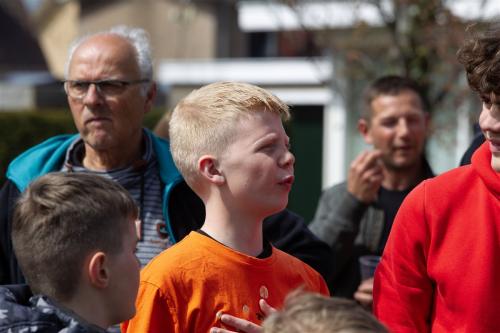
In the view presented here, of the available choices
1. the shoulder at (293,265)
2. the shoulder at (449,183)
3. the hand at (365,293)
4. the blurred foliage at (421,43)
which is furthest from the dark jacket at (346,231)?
the blurred foliage at (421,43)

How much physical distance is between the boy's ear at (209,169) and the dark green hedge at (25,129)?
7.76 m

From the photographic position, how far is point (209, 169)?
3088 mm

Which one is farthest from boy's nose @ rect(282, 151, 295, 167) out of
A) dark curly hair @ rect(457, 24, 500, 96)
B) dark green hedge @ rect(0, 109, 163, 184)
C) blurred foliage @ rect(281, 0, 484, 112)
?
dark green hedge @ rect(0, 109, 163, 184)

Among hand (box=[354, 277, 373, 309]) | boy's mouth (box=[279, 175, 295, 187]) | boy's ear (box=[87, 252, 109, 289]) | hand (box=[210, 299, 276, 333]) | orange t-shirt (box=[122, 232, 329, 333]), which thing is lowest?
hand (box=[354, 277, 373, 309])

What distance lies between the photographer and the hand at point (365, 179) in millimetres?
4719

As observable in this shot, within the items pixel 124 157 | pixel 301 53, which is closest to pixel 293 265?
pixel 124 157

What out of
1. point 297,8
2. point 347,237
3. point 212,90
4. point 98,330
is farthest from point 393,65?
point 98,330

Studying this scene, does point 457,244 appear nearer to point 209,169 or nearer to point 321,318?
point 209,169

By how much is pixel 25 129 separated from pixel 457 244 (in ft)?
29.1

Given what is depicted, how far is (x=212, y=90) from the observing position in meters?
3.16

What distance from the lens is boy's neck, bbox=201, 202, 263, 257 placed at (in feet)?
9.98

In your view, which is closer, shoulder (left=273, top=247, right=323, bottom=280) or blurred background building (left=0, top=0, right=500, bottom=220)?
shoulder (left=273, top=247, right=323, bottom=280)

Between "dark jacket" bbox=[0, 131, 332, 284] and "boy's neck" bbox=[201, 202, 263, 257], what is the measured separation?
2.00ft

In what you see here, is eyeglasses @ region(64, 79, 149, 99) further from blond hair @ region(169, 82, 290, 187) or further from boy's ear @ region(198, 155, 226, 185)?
boy's ear @ region(198, 155, 226, 185)
